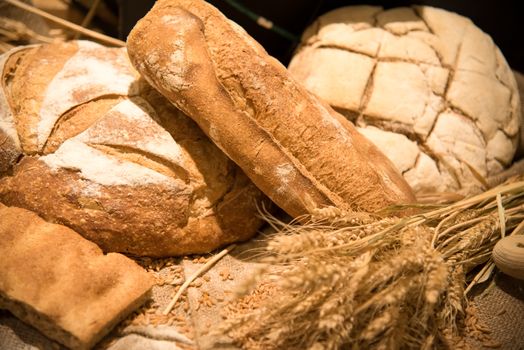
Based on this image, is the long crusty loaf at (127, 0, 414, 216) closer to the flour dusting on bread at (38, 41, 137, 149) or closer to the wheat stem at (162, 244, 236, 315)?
the flour dusting on bread at (38, 41, 137, 149)

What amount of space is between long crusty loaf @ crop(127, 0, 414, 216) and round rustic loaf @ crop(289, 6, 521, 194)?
15.5 inches

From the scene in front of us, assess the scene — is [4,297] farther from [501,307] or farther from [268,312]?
[501,307]

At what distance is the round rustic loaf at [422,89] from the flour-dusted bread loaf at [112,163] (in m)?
0.65

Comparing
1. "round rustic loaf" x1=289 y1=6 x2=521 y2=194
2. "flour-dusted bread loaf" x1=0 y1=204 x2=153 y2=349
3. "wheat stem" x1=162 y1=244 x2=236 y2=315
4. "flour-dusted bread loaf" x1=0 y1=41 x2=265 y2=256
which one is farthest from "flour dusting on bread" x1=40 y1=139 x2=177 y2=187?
"round rustic loaf" x1=289 y1=6 x2=521 y2=194

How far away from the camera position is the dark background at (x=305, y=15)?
2.11 metres

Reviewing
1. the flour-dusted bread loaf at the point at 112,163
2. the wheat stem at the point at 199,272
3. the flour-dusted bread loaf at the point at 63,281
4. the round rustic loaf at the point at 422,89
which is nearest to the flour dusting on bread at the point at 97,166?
the flour-dusted bread loaf at the point at 112,163

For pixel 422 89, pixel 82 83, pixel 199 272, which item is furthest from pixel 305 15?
pixel 199 272

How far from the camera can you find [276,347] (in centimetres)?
125

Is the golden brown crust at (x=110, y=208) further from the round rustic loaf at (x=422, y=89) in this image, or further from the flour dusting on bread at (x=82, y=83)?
the round rustic loaf at (x=422, y=89)

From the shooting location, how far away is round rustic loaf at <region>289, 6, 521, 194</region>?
1.81m

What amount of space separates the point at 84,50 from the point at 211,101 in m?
0.71

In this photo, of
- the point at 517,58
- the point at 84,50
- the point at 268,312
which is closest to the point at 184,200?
the point at 268,312

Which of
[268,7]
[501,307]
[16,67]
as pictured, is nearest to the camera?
[501,307]

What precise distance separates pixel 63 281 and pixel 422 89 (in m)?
1.63
